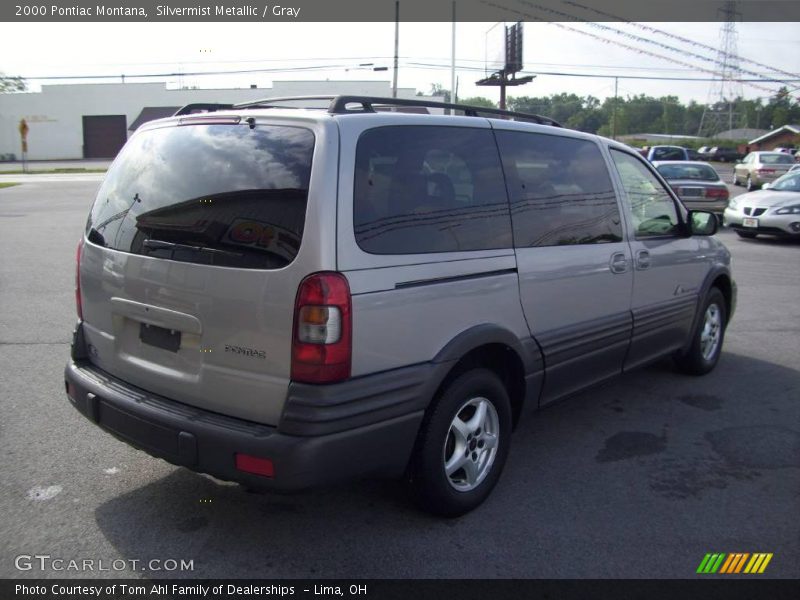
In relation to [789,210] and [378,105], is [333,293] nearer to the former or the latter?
[378,105]

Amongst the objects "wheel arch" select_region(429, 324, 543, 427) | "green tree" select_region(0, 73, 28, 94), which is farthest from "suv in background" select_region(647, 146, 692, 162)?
"green tree" select_region(0, 73, 28, 94)

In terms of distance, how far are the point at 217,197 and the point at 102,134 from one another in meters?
69.5

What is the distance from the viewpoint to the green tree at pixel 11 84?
8562 centimetres

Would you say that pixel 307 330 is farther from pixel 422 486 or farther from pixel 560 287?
pixel 560 287

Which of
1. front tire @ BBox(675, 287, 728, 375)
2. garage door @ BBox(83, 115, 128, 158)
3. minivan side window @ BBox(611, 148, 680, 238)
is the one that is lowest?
front tire @ BBox(675, 287, 728, 375)

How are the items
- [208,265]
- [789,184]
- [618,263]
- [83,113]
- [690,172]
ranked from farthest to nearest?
[83,113]
[690,172]
[789,184]
[618,263]
[208,265]

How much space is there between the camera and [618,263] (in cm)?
462

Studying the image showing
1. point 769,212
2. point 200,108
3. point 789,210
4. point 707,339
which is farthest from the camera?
point 769,212

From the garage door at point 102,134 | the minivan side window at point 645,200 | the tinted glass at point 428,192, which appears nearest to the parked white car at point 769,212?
the minivan side window at point 645,200

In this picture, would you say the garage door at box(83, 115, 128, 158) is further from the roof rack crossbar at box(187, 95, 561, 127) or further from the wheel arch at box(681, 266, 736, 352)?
the roof rack crossbar at box(187, 95, 561, 127)

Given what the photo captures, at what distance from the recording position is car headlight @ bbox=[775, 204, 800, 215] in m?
14.3

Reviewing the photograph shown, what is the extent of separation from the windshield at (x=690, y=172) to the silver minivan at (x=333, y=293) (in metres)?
14.9

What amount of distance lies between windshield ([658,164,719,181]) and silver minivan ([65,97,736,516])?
14.9 meters

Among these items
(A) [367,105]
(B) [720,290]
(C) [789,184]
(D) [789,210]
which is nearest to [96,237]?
(A) [367,105]
